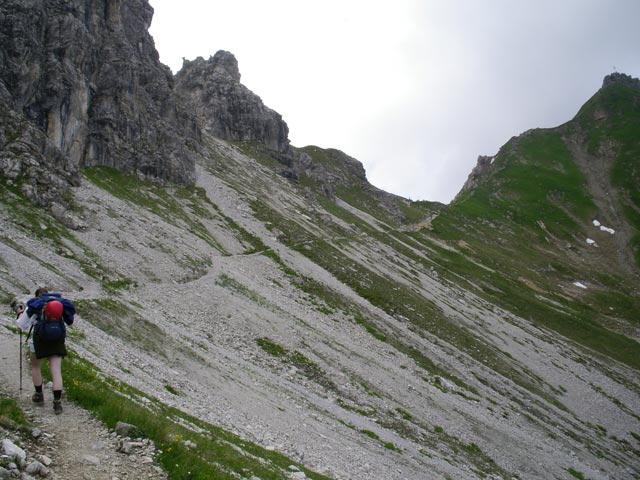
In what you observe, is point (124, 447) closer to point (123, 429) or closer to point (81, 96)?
point (123, 429)

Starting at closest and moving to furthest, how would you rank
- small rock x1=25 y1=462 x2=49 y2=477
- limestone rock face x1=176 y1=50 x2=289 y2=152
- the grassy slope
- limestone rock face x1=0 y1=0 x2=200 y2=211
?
small rock x1=25 y1=462 x2=49 y2=477
limestone rock face x1=0 y1=0 x2=200 y2=211
the grassy slope
limestone rock face x1=176 y1=50 x2=289 y2=152

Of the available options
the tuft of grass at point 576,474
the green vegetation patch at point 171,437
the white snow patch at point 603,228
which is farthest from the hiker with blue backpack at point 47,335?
the white snow patch at point 603,228

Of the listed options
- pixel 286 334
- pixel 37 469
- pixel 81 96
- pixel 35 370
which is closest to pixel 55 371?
pixel 35 370

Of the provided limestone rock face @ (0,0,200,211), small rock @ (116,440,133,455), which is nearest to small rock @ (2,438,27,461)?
small rock @ (116,440,133,455)

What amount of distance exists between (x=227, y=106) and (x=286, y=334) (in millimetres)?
132132

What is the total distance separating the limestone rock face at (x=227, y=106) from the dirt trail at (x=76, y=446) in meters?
153

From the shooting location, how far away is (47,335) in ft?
40.5

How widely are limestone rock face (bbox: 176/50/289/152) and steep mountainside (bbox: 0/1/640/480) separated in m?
32.5

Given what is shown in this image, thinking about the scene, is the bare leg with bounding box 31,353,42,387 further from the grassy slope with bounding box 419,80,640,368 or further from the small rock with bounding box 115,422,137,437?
the grassy slope with bounding box 419,80,640,368

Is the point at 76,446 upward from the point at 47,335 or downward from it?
downward

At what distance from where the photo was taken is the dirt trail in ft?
32.8

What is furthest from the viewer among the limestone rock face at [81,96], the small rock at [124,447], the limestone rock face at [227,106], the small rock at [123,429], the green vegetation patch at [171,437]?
the limestone rock face at [227,106]

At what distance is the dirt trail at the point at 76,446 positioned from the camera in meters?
10.0

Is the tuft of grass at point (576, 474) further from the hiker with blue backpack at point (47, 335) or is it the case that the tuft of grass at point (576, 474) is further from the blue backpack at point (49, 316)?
the blue backpack at point (49, 316)
